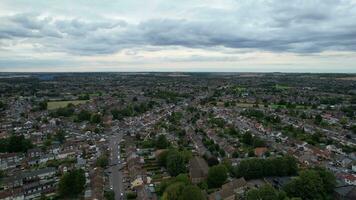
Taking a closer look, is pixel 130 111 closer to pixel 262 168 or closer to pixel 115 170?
pixel 115 170

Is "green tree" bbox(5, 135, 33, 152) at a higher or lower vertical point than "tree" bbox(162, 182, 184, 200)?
lower

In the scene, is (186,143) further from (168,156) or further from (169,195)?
(169,195)

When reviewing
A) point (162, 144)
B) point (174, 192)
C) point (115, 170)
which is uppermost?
point (174, 192)

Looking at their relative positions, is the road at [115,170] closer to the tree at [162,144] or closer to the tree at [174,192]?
the tree at [174,192]

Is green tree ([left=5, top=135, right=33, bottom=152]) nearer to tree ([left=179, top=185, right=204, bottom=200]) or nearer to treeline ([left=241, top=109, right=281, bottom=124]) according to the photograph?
tree ([left=179, top=185, right=204, bottom=200])

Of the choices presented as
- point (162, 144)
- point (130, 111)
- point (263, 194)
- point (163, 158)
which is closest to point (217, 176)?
point (263, 194)

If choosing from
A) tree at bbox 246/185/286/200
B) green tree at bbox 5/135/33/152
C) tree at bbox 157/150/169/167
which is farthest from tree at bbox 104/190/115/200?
green tree at bbox 5/135/33/152
